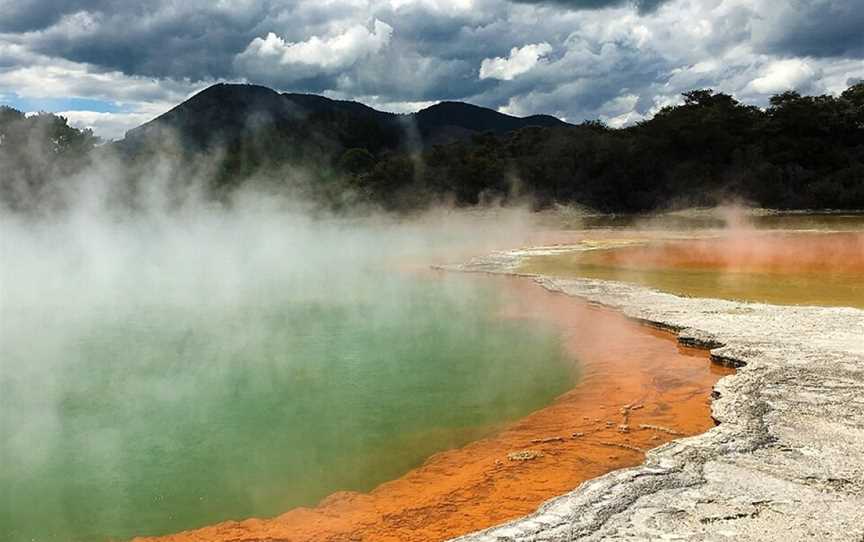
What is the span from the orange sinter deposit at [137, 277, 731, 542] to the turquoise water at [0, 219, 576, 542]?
0.23 metres

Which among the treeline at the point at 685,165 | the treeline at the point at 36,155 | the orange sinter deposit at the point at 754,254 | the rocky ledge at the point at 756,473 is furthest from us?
the treeline at the point at 685,165

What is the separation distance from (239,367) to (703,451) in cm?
465

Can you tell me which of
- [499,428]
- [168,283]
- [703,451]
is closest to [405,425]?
[499,428]

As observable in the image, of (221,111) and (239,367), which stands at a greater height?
(221,111)

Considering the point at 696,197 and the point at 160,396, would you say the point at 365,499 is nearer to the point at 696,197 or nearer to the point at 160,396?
the point at 160,396

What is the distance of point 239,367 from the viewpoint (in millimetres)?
7117

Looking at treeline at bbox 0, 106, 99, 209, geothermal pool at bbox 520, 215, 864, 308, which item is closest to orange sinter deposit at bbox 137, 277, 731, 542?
geothermal pool at bbox 520, 215, 864, 308

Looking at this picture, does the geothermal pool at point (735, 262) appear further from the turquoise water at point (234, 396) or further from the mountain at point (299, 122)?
the mountain at point (299, 122)

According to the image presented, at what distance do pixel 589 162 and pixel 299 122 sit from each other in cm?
2750

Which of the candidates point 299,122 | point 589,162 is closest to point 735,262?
point 589,162

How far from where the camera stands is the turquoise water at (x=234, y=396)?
14.2 ft

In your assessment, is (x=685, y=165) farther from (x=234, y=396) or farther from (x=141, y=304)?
(x=234, y=396)

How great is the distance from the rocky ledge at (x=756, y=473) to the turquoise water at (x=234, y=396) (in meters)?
1.55

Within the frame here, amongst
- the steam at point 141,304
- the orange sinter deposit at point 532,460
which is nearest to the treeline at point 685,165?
the steam at point 141,304
